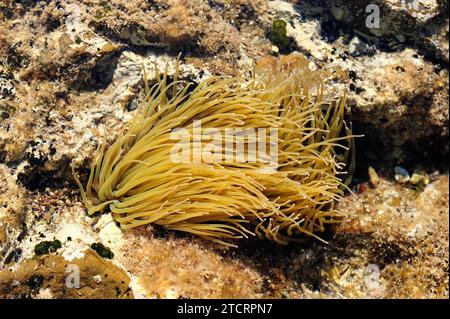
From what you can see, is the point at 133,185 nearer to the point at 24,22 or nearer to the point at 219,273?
the point at 219,273

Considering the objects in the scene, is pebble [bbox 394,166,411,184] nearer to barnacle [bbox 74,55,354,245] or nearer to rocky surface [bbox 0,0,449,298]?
rocky surface [bbox 0,0,449,298]

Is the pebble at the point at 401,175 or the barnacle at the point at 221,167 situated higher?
the barnacle at the point at 221,167

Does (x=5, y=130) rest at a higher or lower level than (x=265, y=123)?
lower

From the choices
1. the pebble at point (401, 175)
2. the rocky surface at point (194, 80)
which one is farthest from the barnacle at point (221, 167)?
the pebble at point (401, 175)

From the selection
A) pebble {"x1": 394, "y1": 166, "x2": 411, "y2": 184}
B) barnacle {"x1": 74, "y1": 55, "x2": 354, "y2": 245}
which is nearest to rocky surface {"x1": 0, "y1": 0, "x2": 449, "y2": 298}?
pebble {"x1": 394, "y1": 166, "x2": 411, "y2": 184}

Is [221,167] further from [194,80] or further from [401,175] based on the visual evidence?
[401,175]

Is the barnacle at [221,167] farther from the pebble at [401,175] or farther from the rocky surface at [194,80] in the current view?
the pebble at [401,175]
